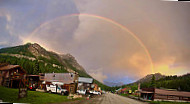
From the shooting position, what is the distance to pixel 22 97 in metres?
16.8

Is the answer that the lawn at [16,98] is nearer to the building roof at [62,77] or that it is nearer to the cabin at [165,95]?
the building roof at [62,77]

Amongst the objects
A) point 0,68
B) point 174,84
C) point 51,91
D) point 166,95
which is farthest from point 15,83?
point 174,84

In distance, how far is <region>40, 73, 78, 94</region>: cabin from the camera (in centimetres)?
4143

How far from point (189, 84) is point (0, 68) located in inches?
5556

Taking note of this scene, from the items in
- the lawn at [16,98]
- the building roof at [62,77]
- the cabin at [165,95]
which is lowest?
the cabin at [165,95]

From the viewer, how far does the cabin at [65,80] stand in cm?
4143

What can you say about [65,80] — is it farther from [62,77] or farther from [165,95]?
[165,95]

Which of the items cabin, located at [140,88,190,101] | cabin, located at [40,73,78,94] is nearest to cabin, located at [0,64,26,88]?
cabin, located at [40,73,78,94]

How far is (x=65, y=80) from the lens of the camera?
46.7 metres

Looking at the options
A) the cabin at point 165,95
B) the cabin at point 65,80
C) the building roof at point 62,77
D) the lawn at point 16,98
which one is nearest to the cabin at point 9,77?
the lawn at point 16,98

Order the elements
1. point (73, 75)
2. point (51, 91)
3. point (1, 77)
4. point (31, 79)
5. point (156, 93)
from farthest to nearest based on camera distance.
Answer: point (156, 93)
point (73, 75)
point (31, 79)
point (51, 91)
point (1, 77)

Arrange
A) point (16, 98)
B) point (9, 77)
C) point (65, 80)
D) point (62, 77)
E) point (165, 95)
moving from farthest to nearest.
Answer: point (165, 95) → point (62, 77) → point (65, 80) → point (9, 77) → point (16, 98)

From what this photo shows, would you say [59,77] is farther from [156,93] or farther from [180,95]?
[180,95]

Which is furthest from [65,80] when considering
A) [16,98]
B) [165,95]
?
[165,95]
